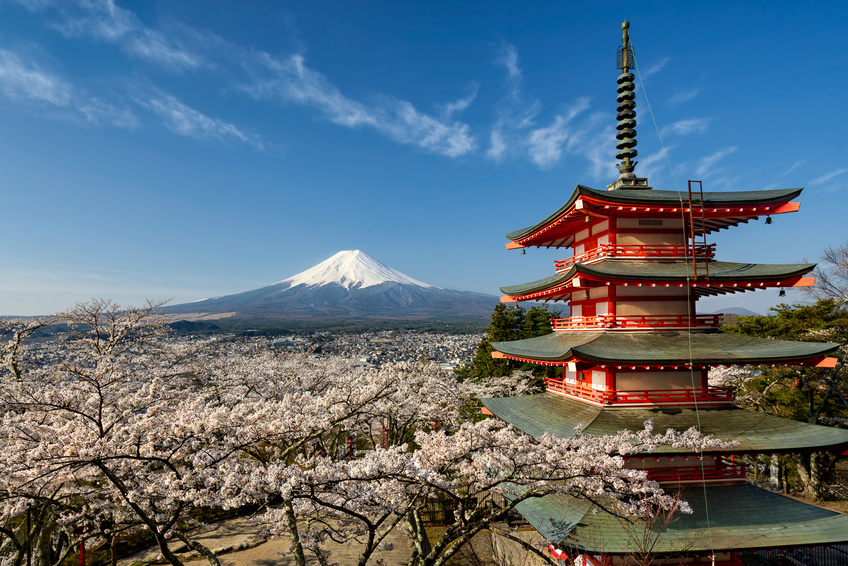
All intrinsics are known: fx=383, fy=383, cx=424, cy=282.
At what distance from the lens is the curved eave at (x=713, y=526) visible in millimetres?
7094

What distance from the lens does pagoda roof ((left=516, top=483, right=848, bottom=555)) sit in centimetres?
710

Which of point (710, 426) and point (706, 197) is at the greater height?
point (706, 197)

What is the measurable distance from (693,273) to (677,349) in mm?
1850

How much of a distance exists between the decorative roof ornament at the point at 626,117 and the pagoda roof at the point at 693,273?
2731 millimetres

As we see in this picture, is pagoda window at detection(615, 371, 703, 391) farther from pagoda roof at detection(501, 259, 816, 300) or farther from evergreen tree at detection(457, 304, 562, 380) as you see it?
evergreen tree at detection(457, 304, 562, 380)

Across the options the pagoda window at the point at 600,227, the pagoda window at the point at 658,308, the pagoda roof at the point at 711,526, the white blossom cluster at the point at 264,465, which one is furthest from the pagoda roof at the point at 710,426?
the pagoda window at the point at 600,227

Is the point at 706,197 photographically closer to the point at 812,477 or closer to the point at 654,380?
the point at 654,380

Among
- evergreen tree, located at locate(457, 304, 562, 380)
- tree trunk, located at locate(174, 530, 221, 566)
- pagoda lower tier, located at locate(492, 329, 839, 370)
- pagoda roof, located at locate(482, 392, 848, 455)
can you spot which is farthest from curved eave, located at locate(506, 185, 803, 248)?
evergreen tree, located at locate(457, 304, 562, 380)

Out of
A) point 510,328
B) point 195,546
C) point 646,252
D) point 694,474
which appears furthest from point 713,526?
point 510,328

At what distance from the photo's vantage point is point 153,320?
16938 mm

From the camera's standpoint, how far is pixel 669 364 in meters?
8.40

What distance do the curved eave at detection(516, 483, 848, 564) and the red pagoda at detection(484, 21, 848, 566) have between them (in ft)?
0.08

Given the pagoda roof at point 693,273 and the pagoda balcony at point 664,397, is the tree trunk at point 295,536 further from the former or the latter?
the pagoda roof at point 693,273

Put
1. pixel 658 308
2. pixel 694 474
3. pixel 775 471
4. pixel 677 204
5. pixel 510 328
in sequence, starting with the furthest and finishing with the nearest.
Answer: pixel 510 328
pixel 775 471
pixel 658 308
pixel 677 204
pixel 694 474
